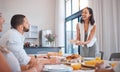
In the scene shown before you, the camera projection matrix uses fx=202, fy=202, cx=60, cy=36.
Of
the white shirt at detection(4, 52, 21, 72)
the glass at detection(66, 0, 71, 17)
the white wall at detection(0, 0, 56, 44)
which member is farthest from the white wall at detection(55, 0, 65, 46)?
the white shirt at detection(4, 52, 21, 72)

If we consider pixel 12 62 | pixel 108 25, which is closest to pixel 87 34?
pixel 108 25

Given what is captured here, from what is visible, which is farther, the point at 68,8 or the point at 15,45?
the point at 68,8

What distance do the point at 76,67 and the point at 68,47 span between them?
575 cm

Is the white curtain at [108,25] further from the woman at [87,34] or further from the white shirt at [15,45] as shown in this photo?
the white shirt at [15,45]

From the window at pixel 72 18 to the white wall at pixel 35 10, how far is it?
0.70 m

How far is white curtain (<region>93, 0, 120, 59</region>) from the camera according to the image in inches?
162

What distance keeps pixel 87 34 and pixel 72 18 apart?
148 inches

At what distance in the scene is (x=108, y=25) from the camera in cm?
431

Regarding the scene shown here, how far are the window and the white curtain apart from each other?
141 cm

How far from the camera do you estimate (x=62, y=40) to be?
7441 mm

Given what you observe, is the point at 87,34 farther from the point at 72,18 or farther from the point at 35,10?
the point at 35,10

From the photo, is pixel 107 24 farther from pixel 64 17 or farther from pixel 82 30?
pixel 64 17

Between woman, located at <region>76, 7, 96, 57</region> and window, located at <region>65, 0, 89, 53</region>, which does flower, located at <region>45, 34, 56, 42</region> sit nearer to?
window, located at <region>65, 0, 89, 53</region>

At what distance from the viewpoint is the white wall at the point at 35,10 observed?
761cm
